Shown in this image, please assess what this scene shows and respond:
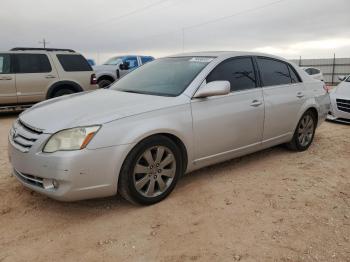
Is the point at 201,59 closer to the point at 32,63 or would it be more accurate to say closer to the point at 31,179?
the point at 31,179

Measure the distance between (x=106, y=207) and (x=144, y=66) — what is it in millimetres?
2246

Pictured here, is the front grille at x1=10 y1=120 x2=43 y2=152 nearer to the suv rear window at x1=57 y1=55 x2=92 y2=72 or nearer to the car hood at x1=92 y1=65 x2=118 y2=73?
the suv rear window at x1=57 y1=55 x2=92 y2=72

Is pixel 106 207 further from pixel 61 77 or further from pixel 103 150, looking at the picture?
pixel 61 77

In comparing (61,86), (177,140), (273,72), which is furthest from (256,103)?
(61,86)

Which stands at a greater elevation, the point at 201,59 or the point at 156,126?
the point at 201,59

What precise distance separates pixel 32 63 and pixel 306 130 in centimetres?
721

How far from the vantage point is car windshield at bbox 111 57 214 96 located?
4199mm

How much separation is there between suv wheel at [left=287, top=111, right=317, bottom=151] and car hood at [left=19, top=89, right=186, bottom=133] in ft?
8.00

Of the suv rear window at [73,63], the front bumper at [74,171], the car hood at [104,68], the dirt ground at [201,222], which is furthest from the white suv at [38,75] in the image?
the front bumper at [74,171]

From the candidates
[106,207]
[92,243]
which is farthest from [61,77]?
[92,243]

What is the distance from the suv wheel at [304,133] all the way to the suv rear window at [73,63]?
6.62 meters

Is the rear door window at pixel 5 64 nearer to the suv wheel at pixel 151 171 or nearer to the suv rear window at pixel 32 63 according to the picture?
the suv rear window at pixel 32 63

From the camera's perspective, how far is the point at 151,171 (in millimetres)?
3680

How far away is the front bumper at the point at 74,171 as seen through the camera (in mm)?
3205
